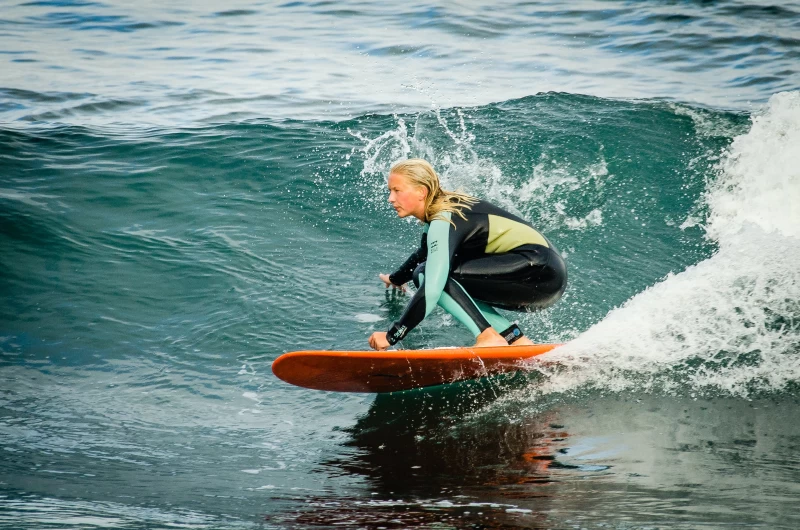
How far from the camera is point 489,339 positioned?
5.04m

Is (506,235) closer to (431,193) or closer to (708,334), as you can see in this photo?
(431,193)

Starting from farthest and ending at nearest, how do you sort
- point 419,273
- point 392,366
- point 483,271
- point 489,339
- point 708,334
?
point 708,334 < point 419,273 < point 483,271 < point 489,339 < point 392,366

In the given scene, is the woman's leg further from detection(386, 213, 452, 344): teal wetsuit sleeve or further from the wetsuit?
detection(386, 213, 452, 344): teal wetsuit sleeve

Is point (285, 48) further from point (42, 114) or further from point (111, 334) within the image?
point (111, 334)

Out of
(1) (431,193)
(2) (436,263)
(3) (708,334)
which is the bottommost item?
(3) (708,334)

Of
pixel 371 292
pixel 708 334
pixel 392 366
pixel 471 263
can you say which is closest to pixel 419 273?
pixel 471 263

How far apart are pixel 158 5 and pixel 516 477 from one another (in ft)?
65.9

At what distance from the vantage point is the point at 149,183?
29.2ft

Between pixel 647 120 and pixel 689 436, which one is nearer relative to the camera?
pixel 689 436

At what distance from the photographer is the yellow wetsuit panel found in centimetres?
518

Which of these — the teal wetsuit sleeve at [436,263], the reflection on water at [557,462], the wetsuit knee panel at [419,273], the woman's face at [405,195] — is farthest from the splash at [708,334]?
the woman's face at [405,195]

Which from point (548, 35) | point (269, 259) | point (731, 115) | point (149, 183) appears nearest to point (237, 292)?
point (269, 259)

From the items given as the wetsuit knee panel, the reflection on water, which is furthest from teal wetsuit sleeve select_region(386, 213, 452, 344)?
the reflection on water

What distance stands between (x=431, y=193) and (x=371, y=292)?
2.15m
